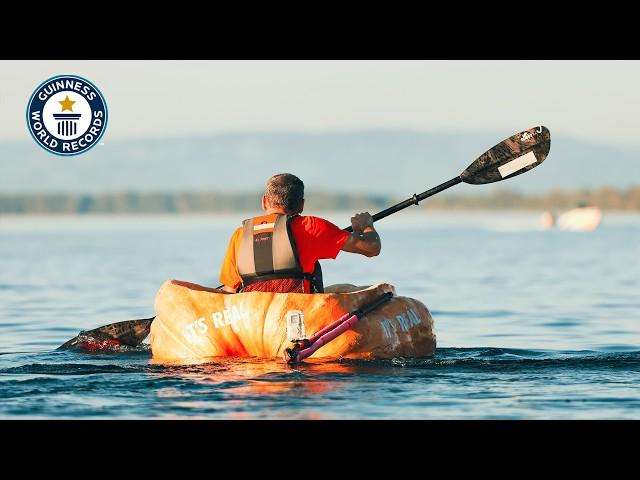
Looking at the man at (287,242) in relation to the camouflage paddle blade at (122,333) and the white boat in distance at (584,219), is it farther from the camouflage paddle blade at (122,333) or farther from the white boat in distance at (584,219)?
the white boat in distance at (584,219)

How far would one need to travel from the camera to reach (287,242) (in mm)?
10234

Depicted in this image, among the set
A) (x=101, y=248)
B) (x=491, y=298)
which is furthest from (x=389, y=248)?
(x=491, y=298)

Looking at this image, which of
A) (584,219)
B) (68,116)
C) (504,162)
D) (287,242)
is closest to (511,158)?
(504,162)

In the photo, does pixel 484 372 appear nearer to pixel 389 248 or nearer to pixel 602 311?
pixel 602 311

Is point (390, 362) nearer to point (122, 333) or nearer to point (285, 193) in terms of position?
point (285, 193)

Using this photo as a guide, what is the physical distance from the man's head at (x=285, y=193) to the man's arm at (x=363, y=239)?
494 millimetres

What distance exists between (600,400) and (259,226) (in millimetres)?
3083

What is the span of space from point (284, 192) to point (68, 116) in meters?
5.09

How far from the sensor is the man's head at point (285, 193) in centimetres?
1034

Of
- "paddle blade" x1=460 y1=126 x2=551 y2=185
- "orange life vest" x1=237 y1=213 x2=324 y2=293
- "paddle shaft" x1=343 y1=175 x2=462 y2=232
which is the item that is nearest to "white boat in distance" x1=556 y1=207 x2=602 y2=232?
"paddle blade" x1=460 y1=126 x2=551 y2=185

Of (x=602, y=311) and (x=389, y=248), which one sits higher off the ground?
(x=389, y=248)

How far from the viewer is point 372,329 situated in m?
10.3

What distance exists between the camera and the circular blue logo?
564 inches
